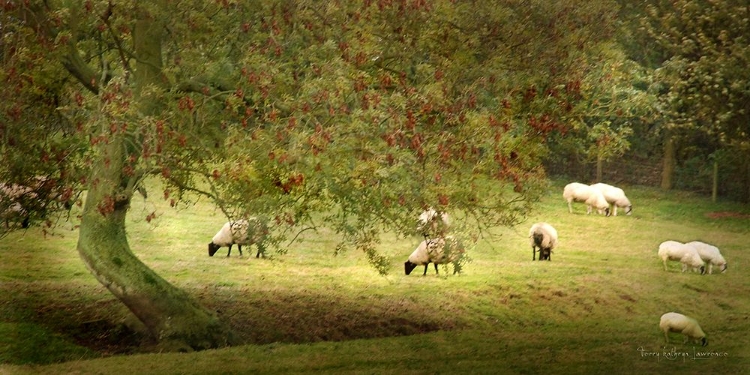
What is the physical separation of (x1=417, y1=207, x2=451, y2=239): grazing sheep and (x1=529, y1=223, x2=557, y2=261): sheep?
83 centimetres

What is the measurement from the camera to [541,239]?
746 cm

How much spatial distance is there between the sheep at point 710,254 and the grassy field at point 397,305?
0.06 metres

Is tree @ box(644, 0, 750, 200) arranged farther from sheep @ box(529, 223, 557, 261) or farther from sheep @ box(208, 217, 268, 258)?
sheep @ box(208, 217, 268, 258)

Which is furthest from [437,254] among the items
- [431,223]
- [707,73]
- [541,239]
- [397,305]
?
[707,73]

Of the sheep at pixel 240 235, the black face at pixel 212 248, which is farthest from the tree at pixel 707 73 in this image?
the black face at pixel 212 248

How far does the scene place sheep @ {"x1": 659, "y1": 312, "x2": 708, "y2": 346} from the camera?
730 centimetres

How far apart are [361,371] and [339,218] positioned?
105cm

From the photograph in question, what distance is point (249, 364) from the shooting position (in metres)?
6.84

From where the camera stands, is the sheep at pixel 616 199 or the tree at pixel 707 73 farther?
the sheep at pixel 616 199

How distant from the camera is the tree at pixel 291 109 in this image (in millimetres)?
6504

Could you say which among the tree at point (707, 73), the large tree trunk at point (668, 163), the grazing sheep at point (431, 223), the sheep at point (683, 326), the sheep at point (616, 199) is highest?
the tree at point (707, 73)

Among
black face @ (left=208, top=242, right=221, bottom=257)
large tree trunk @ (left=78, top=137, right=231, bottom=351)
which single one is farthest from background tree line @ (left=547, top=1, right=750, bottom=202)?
large tree trunk @ (left=78, top=137, right=231, bottom=351)

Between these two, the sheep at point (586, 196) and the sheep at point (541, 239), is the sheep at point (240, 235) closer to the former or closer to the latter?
the sheep at point (541, 239)

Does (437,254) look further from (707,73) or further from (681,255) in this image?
(707,73)
